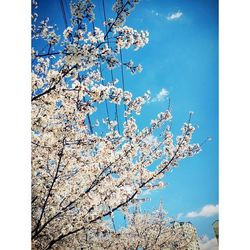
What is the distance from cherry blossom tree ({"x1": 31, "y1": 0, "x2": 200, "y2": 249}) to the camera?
230 cm

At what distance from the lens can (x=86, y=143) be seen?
2568 mm

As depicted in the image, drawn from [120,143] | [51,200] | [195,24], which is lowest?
[51,200]

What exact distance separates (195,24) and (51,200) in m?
1.63

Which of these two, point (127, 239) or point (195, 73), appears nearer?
point (195, 73)

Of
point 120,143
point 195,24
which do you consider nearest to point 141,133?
point 120,143

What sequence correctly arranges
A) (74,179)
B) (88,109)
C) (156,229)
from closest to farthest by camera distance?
(88,109) → (74,179) → (156,229)

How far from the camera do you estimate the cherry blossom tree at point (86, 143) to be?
2.30m

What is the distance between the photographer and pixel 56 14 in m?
2.66

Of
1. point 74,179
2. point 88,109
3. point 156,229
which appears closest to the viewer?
point 88,109

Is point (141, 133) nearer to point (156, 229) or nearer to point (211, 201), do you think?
point (211, 201)

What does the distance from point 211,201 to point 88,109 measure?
1143mm
